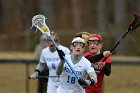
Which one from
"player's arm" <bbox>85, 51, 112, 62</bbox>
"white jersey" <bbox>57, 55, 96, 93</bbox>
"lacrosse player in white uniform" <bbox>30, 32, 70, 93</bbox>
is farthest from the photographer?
"lacrosse player in white uniform" <bbox>30, 32, 70, 93</bbox>

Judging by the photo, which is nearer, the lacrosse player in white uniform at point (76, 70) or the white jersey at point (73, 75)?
the lacrosse player in white uniform at point (76, 70)

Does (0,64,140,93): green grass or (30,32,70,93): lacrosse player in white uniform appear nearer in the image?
(30,32,70,93): lacrosse player in white uniform

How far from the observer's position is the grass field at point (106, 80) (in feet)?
74.4

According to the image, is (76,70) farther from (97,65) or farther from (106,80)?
(106,80)

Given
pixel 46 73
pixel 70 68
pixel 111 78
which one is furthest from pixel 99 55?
pixel 111 78

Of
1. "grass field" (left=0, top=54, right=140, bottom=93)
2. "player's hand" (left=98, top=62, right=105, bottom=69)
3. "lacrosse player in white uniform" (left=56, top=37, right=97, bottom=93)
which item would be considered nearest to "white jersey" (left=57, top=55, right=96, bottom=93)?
"lacrosse player in white uniform" (left=56, top=37, right=97, bottom=93)

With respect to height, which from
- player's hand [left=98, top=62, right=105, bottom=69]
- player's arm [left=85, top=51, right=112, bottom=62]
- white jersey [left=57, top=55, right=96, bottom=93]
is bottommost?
white jersey [left=57, top=55, right=96, bottom=93]

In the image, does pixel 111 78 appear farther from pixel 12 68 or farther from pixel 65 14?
pixel 65 14

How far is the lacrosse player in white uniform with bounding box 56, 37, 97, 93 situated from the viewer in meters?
11.7

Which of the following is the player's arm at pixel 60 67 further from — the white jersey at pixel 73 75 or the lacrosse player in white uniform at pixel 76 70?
the white jersey at pixel 73 75

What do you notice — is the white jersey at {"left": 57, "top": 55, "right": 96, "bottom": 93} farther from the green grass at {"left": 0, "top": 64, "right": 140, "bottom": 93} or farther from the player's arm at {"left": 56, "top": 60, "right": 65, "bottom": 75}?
Result: the green grass at {"left": 0, "top": 64, "right": 140, "bottom": 93}

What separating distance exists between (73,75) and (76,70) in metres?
0.10

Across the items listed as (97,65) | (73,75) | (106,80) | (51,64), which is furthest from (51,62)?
(106,80)

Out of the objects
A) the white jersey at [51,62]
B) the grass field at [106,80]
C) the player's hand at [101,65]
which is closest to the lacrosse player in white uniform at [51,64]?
the white jersey at [51,62]
